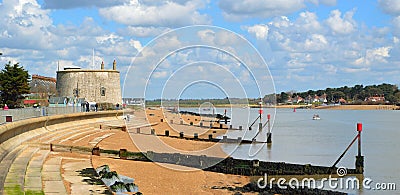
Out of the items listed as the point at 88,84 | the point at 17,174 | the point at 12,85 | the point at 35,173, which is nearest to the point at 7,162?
the point at 35,173

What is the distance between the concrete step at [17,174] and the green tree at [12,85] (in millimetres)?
28121

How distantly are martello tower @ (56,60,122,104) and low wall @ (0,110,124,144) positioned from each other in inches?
579

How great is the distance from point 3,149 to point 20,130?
5.83m

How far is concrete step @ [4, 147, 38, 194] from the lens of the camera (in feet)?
43.3

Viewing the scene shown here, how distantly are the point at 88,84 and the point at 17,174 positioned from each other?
5286cm

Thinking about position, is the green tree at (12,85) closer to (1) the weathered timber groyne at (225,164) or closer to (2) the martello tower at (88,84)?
(2) the martello tower at (88,84)

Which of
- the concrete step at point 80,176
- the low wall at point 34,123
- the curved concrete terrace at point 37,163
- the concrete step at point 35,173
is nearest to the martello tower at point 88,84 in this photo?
the low wall at point 34,123

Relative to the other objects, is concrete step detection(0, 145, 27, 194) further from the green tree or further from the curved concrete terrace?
the green tree

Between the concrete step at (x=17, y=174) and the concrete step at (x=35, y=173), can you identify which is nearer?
the concrete step at (x=17, y=174)

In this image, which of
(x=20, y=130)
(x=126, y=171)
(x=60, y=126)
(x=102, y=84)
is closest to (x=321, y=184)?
(x=126, y=171)

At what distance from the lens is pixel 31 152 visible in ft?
70.8

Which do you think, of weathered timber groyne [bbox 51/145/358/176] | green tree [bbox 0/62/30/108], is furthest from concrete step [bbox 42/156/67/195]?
green tree [bbox 0/62/30/108]

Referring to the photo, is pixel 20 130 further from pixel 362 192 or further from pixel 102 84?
pixel 102 84

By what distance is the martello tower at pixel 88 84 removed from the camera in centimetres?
6706
